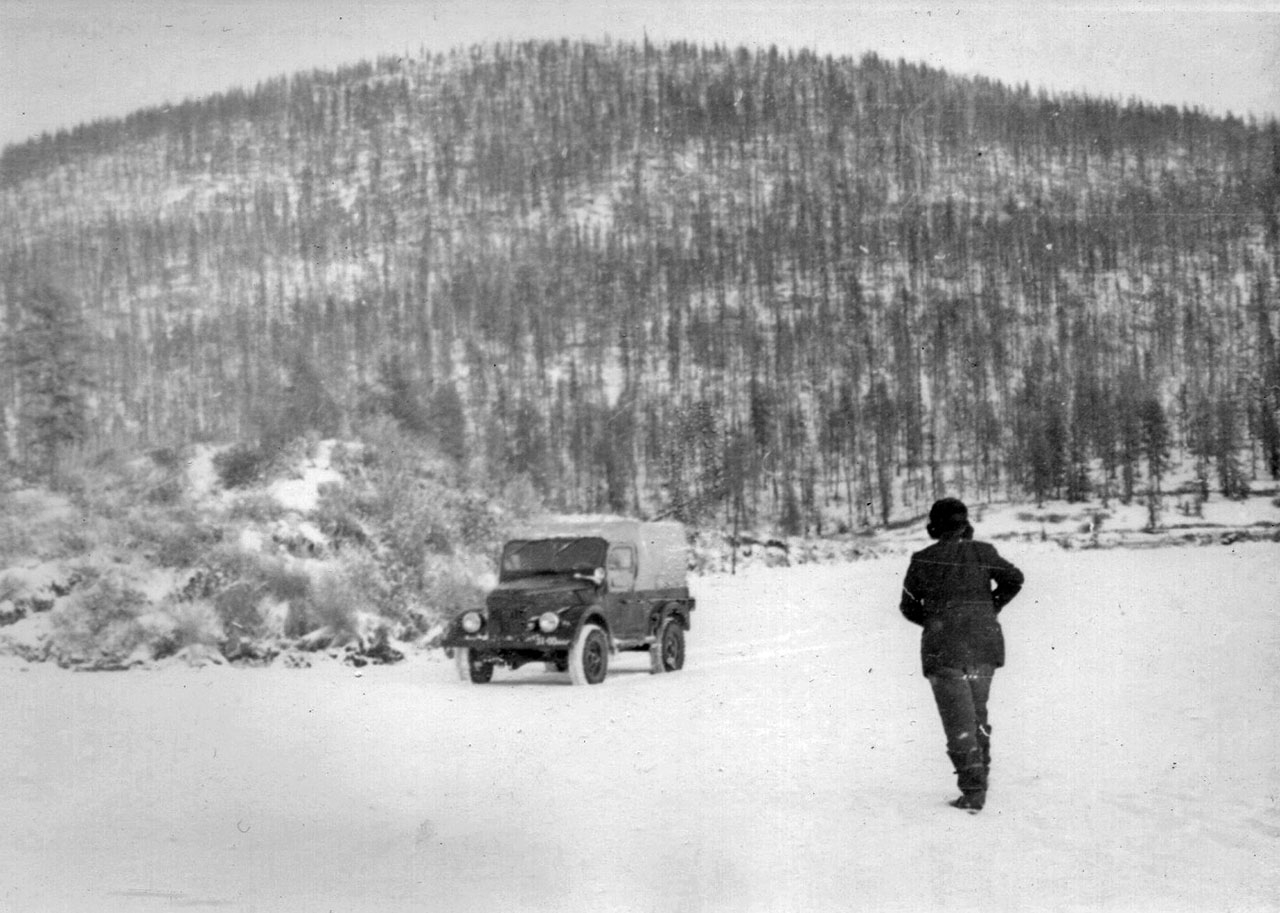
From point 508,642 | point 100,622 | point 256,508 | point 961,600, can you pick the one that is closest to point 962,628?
point 961,600

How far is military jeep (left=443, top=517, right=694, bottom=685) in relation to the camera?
13.7 m

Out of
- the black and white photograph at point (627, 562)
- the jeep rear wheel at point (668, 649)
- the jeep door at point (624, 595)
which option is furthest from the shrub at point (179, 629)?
the jeep rear wheel at point (668, 649)

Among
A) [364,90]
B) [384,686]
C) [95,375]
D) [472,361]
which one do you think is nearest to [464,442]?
[95,375]

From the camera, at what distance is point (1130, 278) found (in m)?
93.1

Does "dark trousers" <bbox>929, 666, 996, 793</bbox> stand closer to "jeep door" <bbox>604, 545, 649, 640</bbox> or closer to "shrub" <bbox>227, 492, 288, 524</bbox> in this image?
"jeep door" <bbox>604, 545, 649, 640</bbox>

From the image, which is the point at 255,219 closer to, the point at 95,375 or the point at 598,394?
the point at 598,394

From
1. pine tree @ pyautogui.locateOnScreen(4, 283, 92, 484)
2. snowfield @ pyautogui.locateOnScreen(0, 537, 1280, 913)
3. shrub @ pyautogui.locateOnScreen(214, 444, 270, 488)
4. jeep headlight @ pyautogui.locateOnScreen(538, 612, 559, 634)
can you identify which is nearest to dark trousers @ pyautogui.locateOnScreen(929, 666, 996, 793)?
snowfield @ pyautogui.locateOnScreen(0, 537, 1280, 913)

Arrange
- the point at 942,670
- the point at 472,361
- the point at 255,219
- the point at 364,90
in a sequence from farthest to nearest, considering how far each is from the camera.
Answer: the point at 364,90 → the point at 255,219 → the point at 472,361 → the point at 942,670

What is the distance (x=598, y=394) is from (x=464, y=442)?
46.1 m

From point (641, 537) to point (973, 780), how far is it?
918 cm

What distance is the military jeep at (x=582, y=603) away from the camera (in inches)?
540

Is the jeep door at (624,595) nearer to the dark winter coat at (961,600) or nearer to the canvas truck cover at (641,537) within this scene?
the canvas truck cover at (641,537)

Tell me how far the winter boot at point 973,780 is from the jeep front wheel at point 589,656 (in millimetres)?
7589

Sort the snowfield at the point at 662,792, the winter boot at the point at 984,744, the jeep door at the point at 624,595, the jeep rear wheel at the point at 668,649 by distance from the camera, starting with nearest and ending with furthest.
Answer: the snowfield at the point at 662,792
the winter boot at the point at 984,744
the jeep door at the point at 624,595
the jeep rear wheel at the point at 668,649
